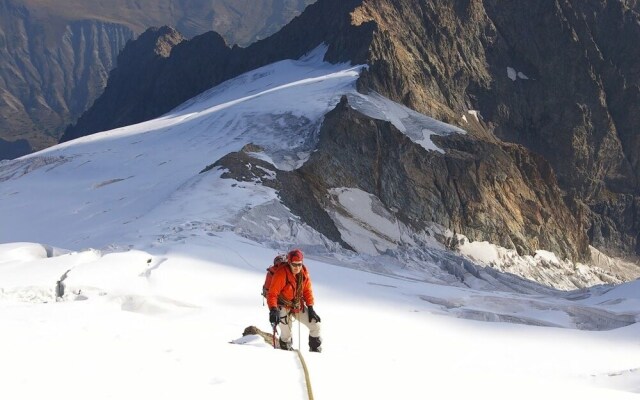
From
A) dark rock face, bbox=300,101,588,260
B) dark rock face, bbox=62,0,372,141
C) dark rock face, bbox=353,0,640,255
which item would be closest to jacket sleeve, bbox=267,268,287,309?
dark rock face, bbox=300,101,588,260

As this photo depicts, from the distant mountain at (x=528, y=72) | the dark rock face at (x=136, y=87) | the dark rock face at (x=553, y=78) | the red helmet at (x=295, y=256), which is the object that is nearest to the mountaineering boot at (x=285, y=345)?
the red helmet at (x=295, y=256)

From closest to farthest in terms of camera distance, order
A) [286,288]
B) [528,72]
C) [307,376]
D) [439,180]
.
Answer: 1. [307,376]
2. [286,288]
3. [439,180]
4. [528,72]

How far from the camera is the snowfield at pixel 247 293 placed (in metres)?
9.71

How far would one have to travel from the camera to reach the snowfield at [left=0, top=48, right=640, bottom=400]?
9.71 meters

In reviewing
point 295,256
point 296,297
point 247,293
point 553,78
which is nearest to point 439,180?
point 247,293

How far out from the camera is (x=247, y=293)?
21.9m

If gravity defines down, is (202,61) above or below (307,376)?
above

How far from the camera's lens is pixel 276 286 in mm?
12672

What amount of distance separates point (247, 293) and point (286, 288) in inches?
368

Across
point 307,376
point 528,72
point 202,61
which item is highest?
point 528,72

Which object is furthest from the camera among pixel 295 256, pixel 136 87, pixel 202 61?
pixel 136 87

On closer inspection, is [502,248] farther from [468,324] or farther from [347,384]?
[347,384]

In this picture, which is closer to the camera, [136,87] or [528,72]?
[528,72]

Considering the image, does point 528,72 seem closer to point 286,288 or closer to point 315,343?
point 315,343
